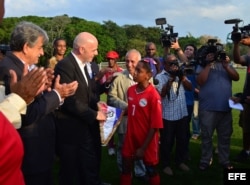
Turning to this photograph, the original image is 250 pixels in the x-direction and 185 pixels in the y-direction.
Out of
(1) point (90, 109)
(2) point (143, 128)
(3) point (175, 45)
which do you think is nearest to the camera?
(1) point (90, 109)

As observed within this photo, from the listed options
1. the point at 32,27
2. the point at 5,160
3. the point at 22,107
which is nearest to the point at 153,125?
the point at 32,27

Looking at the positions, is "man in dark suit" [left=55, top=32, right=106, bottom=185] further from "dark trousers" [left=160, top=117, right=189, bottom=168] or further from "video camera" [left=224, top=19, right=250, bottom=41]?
"video camera" [left=224, top=19, right=250, bottom=41]

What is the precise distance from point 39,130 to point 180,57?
13.7 feet

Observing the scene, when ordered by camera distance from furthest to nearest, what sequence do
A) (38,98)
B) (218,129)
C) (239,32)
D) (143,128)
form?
1. (218,129)
2. (239,32)
3. (143,128)
4. (38,98)

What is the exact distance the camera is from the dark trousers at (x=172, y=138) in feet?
20.9

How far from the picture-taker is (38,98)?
3133 mm

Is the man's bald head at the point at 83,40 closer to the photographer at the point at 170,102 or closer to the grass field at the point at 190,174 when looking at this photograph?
the photographer at the point at 170,102

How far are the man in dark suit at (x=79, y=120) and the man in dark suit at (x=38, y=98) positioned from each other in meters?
0.97

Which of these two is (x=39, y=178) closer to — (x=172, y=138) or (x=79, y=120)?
(x=79, y=120)

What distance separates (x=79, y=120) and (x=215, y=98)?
270 centimetres

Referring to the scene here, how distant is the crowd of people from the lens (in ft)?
8.32

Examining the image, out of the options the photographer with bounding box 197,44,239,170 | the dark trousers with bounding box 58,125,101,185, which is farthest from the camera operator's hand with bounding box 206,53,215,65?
the dark trousers with bounding box 58,125,101,185

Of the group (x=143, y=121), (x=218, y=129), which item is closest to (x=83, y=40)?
(x=143, y=121)

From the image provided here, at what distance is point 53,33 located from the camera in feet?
281
